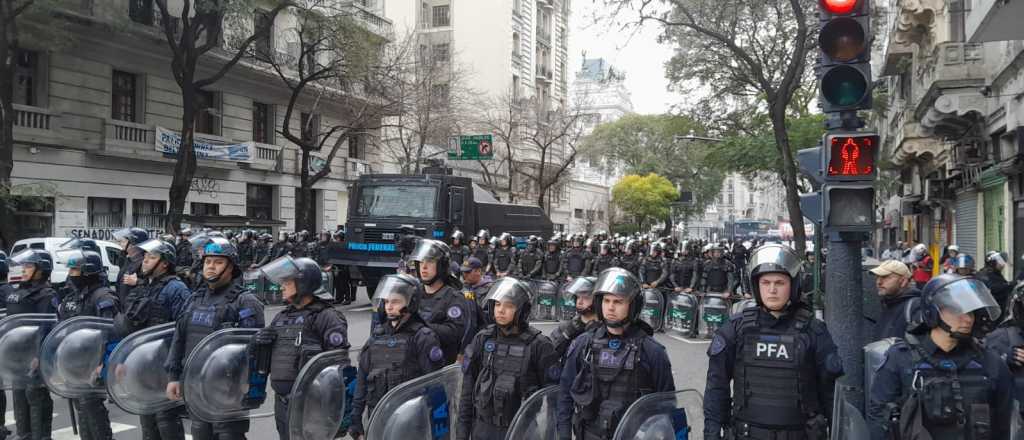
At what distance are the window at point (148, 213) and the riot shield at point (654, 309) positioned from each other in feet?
52.1

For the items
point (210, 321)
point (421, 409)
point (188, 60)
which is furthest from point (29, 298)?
point (188, 60)

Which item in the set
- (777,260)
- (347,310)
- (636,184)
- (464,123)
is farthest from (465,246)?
(636,184)

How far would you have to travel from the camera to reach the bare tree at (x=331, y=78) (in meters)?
23.3

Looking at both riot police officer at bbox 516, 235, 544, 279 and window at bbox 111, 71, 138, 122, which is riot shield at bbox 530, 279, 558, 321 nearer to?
riot police officer at bbox 516, 235, 544, 279

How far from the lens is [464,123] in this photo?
116ft

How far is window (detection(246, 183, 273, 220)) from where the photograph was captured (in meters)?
28.2

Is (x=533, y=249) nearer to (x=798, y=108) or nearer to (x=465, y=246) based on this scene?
(x=465, y=246)

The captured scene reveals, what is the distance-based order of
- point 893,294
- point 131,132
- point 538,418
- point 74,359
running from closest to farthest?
point 538,418 → point 74,359 → point 893,294 → point 131,132

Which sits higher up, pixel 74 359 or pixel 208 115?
pixel 208 115

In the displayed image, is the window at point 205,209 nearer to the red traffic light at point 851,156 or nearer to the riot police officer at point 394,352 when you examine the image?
the riot police officer at point 394,352

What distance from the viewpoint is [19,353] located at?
21.8 ft

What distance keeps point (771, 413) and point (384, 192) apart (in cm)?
1423

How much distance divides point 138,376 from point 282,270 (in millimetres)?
1422

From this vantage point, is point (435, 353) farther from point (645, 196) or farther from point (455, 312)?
point (645, 196)
